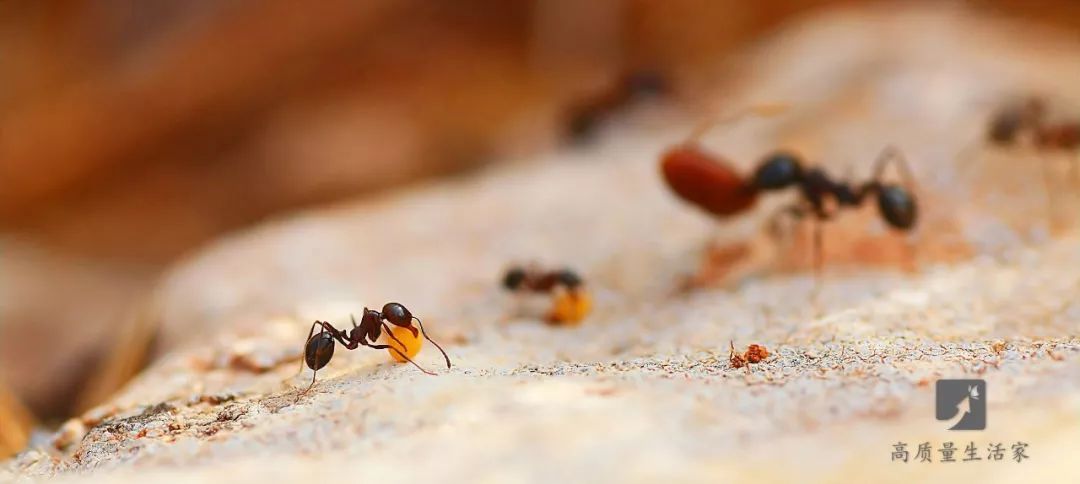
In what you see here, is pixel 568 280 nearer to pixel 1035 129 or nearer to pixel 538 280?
pixel 538 280

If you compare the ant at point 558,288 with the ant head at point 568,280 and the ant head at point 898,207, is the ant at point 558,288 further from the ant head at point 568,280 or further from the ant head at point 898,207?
the ant head at point 898,207

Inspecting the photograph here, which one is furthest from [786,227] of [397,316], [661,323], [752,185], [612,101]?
[612,101]

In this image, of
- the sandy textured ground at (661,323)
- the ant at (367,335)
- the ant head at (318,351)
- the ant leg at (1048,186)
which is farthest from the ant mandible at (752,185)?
the ant head at (318,351)

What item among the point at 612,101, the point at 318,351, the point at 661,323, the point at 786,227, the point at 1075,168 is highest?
the point at 612,101


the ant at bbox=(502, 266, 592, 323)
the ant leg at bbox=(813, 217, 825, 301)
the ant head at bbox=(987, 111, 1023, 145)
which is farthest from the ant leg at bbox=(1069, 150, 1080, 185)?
the ant at bbox=(502, 266, 592, 323)

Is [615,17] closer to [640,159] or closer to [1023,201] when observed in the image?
[640,159]

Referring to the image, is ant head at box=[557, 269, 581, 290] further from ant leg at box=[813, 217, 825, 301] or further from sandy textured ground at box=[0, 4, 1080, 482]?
ant leg at box=[813, 217, 825, 301]
